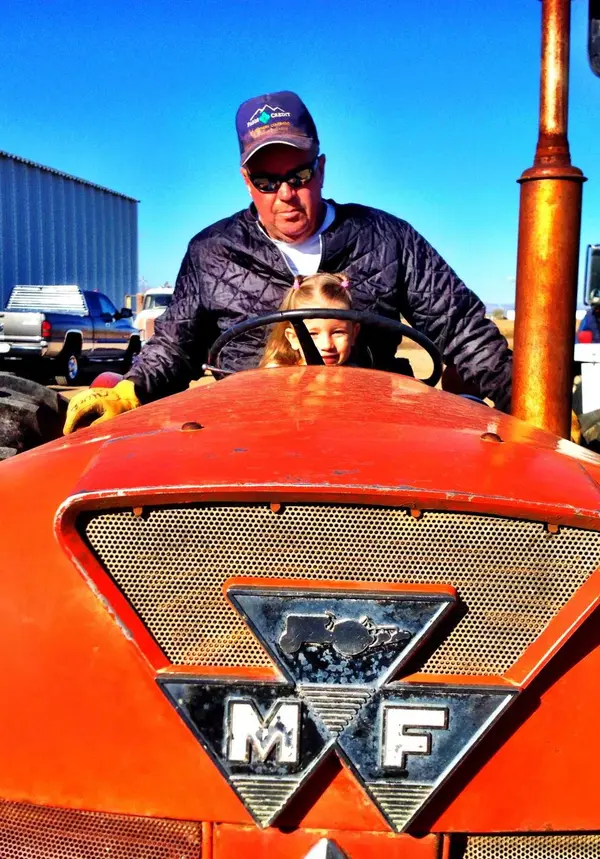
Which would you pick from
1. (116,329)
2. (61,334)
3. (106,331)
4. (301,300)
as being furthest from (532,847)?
(116,329)

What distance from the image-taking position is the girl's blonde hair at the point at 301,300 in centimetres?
267

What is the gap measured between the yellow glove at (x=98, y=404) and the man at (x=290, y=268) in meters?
0.24

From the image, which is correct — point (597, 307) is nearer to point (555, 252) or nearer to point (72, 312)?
point (555, 252)

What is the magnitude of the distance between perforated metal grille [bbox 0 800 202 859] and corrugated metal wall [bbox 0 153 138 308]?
1648cm

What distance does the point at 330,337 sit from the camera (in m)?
2.66

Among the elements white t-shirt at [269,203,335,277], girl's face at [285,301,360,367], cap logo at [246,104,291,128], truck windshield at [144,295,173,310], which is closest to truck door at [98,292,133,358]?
truck windshield at [144,295,173,310]

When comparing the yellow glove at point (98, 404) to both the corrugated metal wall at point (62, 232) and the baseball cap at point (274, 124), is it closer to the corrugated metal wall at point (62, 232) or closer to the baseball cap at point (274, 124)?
the baseball cap at point (274, 124)

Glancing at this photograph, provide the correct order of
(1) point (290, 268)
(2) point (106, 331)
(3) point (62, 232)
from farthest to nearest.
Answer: (3) point (62, 232) → (2) point (106, 331) → (1) point (290, 268)

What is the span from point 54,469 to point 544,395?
1.32 meters

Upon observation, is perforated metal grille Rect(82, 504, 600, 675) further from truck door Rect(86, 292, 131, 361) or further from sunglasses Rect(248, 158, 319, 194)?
truck door Rect(86, 292, 131, 361)

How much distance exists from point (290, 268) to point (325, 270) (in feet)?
0.48

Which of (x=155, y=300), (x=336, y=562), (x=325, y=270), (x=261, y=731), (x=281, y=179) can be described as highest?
(x=281, y=179)

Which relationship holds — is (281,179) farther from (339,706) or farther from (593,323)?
(593,323)

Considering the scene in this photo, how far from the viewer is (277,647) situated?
1218 millimetres
